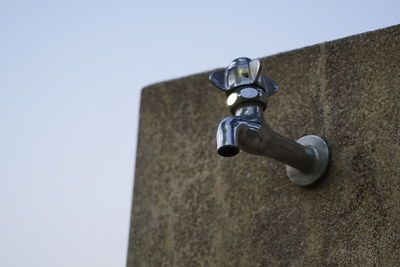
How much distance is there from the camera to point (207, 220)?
89 centimetres

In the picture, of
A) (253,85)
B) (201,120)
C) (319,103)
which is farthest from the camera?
(201,120)

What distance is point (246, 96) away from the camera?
2.35 ft

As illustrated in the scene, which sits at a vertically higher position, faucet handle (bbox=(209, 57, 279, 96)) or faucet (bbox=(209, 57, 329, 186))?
faucet handle (bbox=(209, 57, 279, 96))

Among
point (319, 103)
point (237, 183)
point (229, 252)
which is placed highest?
point (319, 103)

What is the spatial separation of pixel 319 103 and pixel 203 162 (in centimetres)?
24

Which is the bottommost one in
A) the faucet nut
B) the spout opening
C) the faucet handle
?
the spout opening

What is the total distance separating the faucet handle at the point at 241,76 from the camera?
72 cm

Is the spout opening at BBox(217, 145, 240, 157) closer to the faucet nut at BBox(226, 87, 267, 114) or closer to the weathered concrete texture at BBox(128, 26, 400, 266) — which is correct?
the faucet nut at BBox(226, 87, 267, 114)

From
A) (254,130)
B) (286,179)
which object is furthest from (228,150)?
(286,179)

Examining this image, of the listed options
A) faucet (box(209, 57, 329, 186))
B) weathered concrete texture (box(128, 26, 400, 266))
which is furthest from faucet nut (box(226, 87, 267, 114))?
weathered concrete texture (box(128, 26, 400, 266))

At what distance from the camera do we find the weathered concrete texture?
2.44 feet

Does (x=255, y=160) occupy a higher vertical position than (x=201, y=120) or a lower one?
lower

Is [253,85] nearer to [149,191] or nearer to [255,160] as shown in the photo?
[255,160]

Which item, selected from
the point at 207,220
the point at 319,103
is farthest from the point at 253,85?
the point at 207,220
